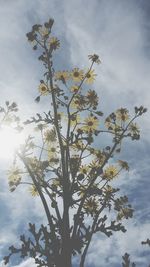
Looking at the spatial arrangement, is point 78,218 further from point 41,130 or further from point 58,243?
point 41,130

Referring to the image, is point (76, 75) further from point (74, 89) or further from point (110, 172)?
point (110, 172)

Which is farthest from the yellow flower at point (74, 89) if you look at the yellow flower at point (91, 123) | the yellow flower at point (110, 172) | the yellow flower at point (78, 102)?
the yellow flower at point (110, 172)

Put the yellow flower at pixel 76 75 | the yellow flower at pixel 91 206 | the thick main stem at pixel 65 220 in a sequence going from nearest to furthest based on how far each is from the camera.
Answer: the thick main stem at pixel 65 220 < the yellow flower at pixel 91 206 < the yellow flower at pixel 76 75

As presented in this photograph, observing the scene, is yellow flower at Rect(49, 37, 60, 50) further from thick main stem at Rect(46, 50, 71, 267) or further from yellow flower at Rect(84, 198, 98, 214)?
yellow flower at Rect(84, 198, 98, 214)

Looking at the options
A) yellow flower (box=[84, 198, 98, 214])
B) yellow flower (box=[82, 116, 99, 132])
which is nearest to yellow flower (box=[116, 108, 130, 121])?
yellow flower (box=[82, 116, 99, 132])

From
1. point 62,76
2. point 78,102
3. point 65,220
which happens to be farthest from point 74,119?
point 65,220

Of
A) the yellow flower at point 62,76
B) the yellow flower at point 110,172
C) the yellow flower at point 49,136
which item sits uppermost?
the yellow flower at point 62,76

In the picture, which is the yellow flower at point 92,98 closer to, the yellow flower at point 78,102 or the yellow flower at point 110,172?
the yellow flower at point 78,102
